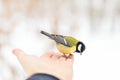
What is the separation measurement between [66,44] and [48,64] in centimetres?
15

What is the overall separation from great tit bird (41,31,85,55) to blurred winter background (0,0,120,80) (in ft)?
0.12

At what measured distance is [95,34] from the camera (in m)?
1.70

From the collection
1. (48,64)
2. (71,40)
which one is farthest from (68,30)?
(48,64)

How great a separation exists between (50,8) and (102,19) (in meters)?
0.31

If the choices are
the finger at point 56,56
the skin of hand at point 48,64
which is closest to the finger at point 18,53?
the skin of hand at point 48,64

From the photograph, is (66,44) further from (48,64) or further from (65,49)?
(48,64)

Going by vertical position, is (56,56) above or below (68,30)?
below

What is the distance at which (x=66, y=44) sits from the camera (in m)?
1.55

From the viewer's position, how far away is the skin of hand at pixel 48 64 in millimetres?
1438

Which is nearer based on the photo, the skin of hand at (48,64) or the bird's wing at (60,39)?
the skin of hand at (48,64)

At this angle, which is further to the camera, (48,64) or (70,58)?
(70,58)

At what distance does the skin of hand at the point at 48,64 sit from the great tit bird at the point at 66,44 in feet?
0.13

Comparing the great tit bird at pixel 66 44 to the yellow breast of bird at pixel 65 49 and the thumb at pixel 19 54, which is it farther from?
the thumb at pixel 19 54

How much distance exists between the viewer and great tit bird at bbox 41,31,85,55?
1564 mm
